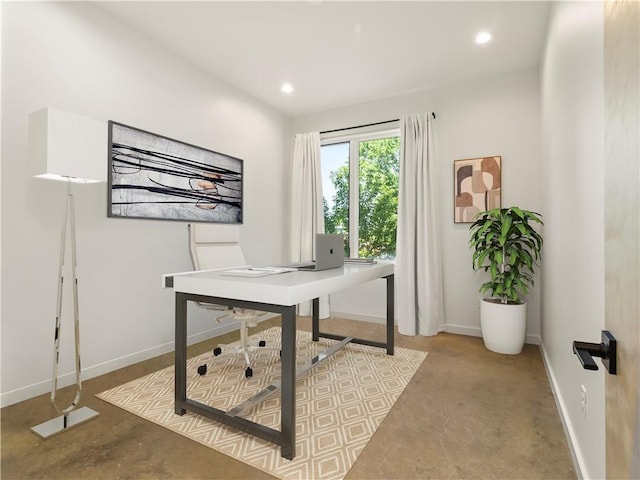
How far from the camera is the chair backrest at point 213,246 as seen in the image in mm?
2709

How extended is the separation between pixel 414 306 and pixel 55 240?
316 cm

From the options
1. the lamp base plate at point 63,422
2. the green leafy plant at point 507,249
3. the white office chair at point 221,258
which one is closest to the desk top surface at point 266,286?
the white office chair at point 221,258

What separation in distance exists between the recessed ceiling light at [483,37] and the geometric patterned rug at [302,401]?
272 centimetres

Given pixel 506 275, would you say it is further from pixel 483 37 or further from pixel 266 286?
pixel 266 286

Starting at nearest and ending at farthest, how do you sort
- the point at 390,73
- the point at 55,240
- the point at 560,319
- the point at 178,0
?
the point at 560,319 → the point at 55,240 → the point at 178,0 → the point at 390,73

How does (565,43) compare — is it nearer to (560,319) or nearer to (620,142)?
(560,319)

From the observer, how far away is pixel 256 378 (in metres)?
2.44

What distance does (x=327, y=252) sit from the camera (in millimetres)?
2318

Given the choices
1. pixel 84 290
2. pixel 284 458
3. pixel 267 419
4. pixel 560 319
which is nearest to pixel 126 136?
pixel 84 290

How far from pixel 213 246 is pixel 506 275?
2555mm

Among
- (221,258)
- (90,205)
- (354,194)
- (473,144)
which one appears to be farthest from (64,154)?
(473,144)

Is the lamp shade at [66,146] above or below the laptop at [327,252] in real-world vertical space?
above

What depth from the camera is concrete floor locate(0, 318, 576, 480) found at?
148 cm

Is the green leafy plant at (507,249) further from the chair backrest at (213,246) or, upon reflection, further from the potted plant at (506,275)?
the chair backrest at (213,246)
